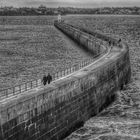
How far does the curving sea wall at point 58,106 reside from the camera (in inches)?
688

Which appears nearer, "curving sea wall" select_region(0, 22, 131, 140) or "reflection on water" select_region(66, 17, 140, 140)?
"curving sea wall" select_region(0, 22, 131, 140)

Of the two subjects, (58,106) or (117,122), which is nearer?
(58,106)

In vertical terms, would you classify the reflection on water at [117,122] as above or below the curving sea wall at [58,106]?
below

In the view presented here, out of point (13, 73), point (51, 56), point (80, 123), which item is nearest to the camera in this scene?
point (80, 123)

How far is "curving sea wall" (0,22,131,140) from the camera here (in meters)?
17.5

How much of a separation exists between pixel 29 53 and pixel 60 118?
42.8 m

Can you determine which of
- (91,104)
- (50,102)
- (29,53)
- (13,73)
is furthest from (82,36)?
(50,102)

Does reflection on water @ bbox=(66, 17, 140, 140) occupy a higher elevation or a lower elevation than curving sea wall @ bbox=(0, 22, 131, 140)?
lower

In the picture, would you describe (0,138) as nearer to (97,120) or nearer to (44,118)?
(44,118)

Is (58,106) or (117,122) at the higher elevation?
(58,106)

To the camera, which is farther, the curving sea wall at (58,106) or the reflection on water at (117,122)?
the reflection on water at (117,122)

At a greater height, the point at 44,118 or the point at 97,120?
the point at 44,118

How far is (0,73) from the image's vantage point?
4306 centimetres

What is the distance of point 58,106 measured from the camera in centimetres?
2105
